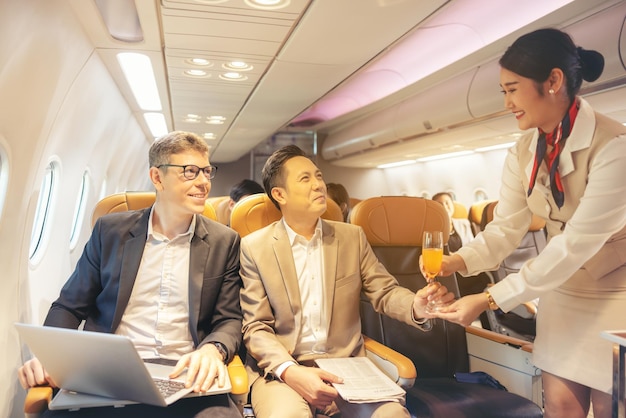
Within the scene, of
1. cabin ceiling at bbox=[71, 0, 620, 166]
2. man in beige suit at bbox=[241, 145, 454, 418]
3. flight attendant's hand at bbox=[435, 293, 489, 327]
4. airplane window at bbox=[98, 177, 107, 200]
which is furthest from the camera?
airplane window at bbox=[98, 177, 107, 200]

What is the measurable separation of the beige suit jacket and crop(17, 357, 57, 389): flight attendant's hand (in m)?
0.82

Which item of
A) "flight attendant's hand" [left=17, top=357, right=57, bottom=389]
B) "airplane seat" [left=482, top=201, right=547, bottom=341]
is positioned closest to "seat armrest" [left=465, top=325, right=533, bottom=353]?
"airplane seat" [left=482, top=201, right=547, bottom=341]

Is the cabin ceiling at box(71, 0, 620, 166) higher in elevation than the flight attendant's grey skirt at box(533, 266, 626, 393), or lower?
higher

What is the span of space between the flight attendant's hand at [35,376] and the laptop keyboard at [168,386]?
1.37 ft

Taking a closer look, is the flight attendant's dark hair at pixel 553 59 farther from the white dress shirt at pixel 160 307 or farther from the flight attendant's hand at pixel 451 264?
the white dress shirt at pixel 160 307

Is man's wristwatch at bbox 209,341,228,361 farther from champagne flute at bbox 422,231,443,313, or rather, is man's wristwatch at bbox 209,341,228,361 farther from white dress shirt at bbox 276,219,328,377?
champagne flute at bbox 422,231,443,313

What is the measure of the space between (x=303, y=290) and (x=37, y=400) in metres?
1.24

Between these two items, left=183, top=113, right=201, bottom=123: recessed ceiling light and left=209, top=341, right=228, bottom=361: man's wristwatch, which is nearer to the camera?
left=209, top=341, right=228, bottom=361: man's wristwatch

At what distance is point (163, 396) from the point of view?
6.38 feet

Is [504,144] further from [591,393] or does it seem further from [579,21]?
[591,393]

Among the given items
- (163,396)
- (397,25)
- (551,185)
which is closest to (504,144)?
(397,25)

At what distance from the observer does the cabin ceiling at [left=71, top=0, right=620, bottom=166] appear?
342cm

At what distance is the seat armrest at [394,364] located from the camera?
239cm

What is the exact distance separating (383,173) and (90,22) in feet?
40.4
